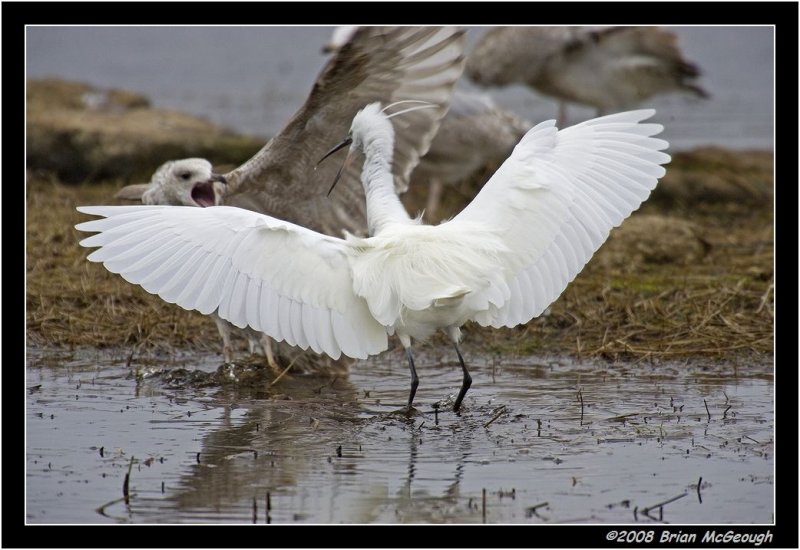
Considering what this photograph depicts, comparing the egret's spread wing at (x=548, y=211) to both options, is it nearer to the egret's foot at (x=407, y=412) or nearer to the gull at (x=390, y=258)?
the gull at (x=390, y=258)

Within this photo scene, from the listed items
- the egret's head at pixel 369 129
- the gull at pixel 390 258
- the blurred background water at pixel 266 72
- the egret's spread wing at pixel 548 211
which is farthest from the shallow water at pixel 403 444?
the blurred background water at pixel 266 72

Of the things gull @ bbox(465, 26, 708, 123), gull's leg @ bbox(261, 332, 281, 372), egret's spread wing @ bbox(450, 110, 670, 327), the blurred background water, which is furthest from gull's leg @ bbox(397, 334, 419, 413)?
the blurred background water

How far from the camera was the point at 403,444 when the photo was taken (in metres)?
5.55

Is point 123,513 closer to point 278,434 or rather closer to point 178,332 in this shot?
point 278,434

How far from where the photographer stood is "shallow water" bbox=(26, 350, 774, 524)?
15.4ft

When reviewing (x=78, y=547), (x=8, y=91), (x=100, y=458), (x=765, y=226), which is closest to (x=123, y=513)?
(x=78, y=547)

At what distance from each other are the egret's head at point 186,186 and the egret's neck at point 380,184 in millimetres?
1068

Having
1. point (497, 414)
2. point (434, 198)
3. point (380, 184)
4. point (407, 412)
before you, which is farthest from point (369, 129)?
point (434, 198)

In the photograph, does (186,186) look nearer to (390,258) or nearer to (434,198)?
(390,258)

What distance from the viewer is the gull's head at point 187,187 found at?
23.8 ft

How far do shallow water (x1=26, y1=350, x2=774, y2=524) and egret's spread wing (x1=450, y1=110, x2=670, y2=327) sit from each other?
1.94ft

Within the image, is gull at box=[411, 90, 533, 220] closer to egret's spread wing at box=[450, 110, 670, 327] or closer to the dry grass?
the dry grass

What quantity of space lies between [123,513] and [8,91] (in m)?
3.77

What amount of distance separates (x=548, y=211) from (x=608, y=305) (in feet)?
7.09
